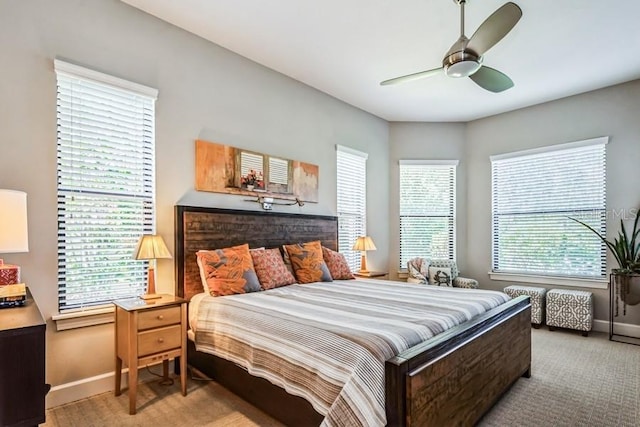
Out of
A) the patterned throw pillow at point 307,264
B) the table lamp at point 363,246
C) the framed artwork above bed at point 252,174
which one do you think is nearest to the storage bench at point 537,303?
the table lamp at point 363,246

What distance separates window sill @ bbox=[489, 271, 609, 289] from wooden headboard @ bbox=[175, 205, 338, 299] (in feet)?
9.89

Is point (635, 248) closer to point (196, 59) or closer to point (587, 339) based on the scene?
point (587, 339)

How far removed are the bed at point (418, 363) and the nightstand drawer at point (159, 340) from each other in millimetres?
326

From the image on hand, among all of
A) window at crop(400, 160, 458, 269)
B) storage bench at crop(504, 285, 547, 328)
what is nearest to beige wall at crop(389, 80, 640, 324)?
window at crop(400, 160, 458, 269)

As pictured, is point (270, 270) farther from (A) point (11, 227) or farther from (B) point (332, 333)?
(A) point (11, 227)

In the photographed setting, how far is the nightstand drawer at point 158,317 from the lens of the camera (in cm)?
247

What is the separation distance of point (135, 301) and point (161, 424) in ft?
2.95

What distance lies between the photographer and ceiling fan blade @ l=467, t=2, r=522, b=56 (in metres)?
2.19

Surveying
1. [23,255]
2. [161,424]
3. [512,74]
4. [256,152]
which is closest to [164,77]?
[256,152]

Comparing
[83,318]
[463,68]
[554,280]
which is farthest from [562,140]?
[83,318]

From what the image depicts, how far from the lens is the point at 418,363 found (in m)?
1.67

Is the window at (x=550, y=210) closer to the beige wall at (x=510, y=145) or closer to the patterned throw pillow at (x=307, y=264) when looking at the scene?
the beige wall at (x=510, y=145)

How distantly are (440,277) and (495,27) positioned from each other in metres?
3.74

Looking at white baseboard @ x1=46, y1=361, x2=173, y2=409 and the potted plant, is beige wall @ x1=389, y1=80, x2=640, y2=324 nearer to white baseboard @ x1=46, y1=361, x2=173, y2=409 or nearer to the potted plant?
the potted plant
